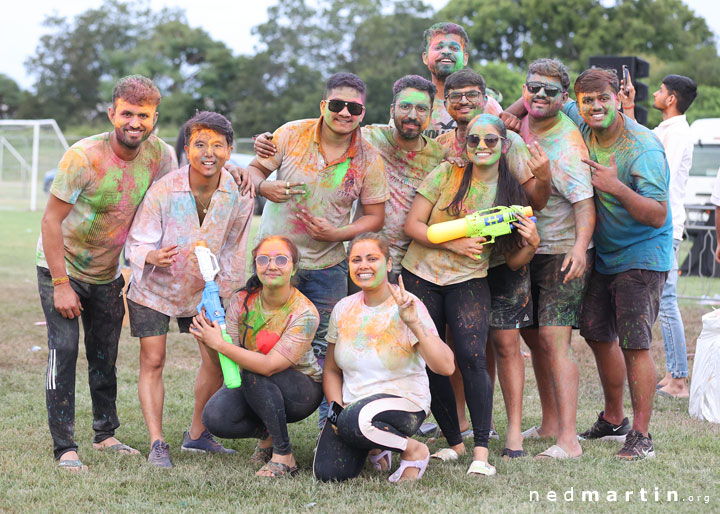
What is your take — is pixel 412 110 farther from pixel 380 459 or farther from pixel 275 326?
pixel 380 459

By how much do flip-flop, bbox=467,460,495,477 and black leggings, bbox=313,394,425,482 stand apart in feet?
1.19

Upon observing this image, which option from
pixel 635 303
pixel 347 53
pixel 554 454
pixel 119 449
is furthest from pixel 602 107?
pixel 347 53

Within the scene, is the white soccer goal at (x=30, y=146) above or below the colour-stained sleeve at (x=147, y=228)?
above

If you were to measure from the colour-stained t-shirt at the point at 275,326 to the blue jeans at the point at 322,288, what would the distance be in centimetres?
29

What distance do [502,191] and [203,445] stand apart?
2214mm

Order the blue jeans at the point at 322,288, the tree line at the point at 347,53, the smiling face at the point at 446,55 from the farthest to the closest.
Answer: the tree line at the point at 347,53 < the smiling face at the point at 446,55 < the blue jeans at the point at 322,288

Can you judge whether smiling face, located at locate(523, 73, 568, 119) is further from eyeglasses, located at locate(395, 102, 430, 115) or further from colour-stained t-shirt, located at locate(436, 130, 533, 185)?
eyeglasses, located at locate(395, 102, 430, 115)

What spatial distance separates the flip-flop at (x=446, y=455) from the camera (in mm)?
4574

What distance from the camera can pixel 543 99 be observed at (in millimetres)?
4613

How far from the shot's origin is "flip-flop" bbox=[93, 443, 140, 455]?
15.3 ft

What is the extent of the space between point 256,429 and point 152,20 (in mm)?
58579

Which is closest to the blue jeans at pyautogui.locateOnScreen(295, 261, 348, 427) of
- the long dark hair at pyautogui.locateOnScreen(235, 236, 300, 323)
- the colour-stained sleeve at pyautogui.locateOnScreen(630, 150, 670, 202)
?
the long dark hair at pyautogui.locateOnScreen(235, 236, 300, 323)

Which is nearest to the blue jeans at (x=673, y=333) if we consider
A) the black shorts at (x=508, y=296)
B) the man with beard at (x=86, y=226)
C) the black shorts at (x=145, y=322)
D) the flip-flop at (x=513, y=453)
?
the black shorts at (x=508, y=296)

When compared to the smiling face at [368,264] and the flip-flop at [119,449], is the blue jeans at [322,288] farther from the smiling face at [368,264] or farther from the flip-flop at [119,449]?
the flip-flop at [119,449]
